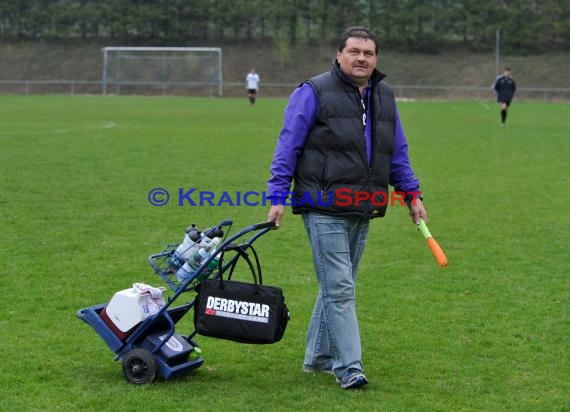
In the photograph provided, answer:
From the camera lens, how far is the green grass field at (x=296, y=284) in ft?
18.4

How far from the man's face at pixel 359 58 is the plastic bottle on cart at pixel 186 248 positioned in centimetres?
134

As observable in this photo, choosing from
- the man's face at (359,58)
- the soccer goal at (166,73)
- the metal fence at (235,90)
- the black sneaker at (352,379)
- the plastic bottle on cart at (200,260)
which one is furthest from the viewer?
the soccer goal at (166,73)

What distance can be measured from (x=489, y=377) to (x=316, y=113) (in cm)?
199

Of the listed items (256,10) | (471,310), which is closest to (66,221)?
(471,310)

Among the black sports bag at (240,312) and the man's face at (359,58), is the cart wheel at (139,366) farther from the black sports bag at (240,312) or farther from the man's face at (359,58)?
the man's face at (359,58)

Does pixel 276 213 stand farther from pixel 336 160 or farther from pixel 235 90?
pixel 235 90

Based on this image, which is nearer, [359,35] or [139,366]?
[359,35]

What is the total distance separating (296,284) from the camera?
869 cm

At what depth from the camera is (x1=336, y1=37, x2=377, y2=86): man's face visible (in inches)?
216

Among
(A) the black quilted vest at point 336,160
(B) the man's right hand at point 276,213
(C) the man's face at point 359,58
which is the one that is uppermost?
(C) the man's face at point 359,58

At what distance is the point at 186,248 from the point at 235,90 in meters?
55.5

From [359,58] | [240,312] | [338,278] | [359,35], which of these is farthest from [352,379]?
[359,35]

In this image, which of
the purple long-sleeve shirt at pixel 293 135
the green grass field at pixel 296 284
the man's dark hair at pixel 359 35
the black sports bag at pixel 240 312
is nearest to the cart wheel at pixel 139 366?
the green grass field at pixel 296 284

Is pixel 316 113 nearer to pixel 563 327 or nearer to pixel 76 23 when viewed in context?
pixel 563 327
